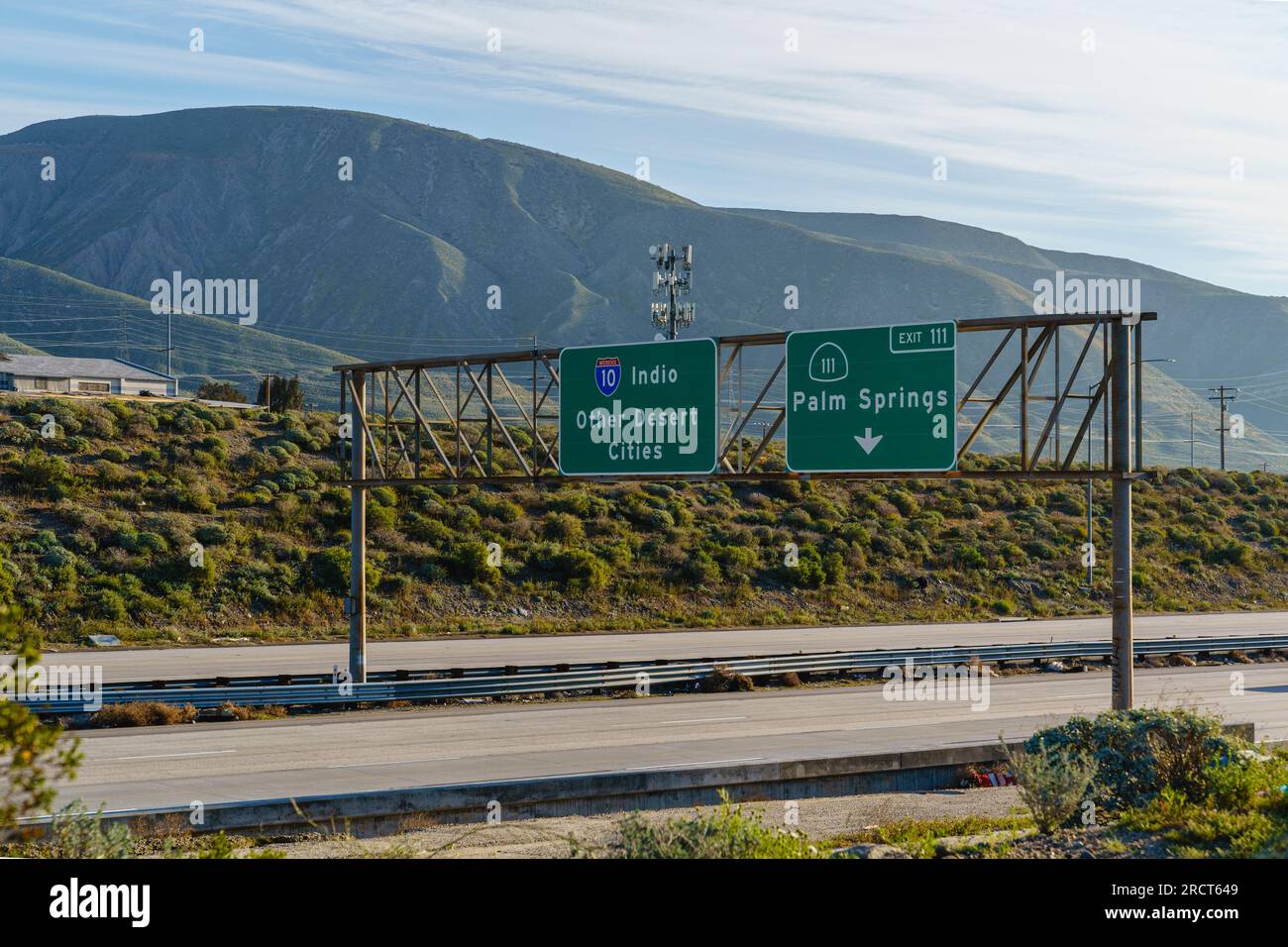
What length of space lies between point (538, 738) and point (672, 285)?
4513 cm

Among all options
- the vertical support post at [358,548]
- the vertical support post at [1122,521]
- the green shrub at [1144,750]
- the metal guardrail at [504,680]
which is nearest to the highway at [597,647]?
the vertical support post at [358,548]

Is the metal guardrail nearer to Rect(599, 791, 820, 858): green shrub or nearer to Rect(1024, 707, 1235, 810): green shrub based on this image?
Rect(1024, 707, 1235, 810): green shrub

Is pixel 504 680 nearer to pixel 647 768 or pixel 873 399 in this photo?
pixel 647 768

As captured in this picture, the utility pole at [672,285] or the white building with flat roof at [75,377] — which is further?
the white building with flat roof at [75,377]

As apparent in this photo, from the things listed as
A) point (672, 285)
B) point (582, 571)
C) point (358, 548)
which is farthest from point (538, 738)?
point (672, 285)

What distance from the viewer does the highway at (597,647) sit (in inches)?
1265

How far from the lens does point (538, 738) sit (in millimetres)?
21875

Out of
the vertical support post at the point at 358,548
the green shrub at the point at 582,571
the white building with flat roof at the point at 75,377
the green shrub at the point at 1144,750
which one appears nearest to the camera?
the green shrub at the point at 1144,750

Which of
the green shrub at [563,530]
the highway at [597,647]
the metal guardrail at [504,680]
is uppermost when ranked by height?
the green shrub at [563,530]

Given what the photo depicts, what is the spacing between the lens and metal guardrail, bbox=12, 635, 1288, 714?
24.0 metres

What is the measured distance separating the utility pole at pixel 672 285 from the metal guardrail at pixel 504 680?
30705mm

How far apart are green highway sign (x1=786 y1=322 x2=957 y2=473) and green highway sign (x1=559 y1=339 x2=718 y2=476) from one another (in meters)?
1.64

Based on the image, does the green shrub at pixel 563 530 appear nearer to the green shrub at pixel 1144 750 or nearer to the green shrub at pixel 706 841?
the green shrub at pixel 1144 750
